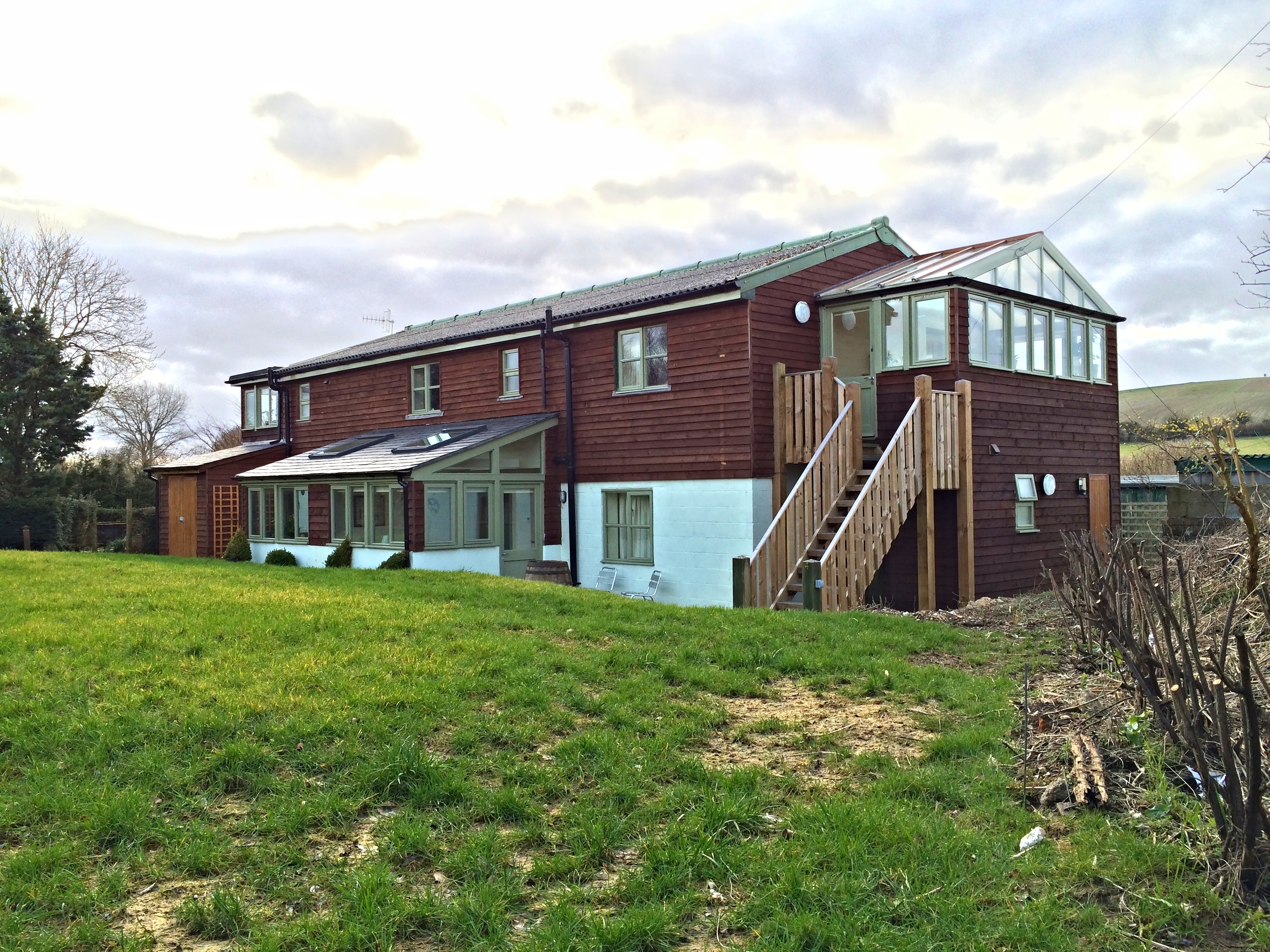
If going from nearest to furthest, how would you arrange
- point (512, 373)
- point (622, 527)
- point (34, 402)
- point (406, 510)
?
point (406, 510), point (622, 527), point (512, 373), point (34, 402)

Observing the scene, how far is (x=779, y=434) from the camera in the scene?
615 inches

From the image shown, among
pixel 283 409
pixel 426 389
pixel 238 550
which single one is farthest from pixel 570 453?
pixel 283 409

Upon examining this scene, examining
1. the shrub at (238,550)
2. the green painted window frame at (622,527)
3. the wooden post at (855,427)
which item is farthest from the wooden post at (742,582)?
the shrub at (238,550)

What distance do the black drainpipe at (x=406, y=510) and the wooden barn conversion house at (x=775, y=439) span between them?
0.21 ft

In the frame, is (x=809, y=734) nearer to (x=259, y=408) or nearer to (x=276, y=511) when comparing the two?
(x=276, y=511)

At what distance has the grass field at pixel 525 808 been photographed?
402 centimetres

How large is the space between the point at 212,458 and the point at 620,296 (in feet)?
41.6

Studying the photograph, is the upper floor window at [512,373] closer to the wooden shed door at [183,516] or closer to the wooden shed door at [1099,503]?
the wooden shed door at [183,516]

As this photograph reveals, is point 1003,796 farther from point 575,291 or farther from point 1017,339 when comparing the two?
point 575,291

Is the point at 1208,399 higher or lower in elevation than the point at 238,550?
higher

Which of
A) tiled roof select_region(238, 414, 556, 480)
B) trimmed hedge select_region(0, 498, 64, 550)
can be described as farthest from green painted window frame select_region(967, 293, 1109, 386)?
trimmed hedge select_region(0, 498, 64, 550)

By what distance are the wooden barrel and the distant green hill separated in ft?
164

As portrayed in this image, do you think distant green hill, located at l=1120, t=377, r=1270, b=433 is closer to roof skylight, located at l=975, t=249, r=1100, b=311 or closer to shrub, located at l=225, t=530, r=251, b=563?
roof skylight, located at l=975, t=249, r=1100, b=311

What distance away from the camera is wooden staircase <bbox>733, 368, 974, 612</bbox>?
41.7 ft
